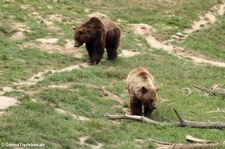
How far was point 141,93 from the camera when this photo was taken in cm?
1189

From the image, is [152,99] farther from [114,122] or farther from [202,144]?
[202,144]

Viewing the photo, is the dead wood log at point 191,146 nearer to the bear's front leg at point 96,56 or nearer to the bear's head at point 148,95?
the bear's head at point 148,95

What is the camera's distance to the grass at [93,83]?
10055 millimetres

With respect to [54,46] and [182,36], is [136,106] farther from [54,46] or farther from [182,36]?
[182,36]

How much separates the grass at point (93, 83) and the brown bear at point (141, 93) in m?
0.49

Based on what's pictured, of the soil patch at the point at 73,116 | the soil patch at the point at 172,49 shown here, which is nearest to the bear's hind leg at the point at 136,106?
the soil patch at the point at 73,116

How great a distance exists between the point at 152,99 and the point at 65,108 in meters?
1.89

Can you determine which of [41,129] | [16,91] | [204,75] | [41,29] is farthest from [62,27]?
[41,129]

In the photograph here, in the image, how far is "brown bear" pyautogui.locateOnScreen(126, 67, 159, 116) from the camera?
11.8 metres

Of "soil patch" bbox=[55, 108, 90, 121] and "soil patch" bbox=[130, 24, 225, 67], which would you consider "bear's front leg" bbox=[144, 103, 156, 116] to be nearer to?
"soil patch" bbox=[55, 108, 90, 121]

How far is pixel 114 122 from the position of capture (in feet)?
37.8

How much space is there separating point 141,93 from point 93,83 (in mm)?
3438

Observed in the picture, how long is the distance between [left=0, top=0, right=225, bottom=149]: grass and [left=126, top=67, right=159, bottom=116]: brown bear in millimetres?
493

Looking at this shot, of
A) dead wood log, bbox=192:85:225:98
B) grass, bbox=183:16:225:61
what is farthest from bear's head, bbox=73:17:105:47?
grass, bbox=183:16:225:61
